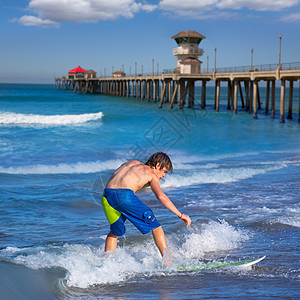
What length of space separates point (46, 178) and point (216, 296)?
23.8 ft

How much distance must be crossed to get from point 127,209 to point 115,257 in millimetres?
603

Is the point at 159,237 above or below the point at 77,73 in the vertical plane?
below

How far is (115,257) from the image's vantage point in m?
3.86

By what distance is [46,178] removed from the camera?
9.70 m

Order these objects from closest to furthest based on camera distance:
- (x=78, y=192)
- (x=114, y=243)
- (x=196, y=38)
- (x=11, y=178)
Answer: (x=114, y=243) → (x=78, y=192) → (x=11, y=178) → (x=196, y=38)

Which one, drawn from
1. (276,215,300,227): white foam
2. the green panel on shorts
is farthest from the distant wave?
the green panel on shorts

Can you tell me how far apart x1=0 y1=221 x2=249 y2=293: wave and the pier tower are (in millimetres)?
36801

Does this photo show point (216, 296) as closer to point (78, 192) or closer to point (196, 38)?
point (78, 192)

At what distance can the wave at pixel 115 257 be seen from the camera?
354 cm

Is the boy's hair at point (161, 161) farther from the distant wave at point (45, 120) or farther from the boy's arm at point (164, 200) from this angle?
the distant wave at point (45, 120)

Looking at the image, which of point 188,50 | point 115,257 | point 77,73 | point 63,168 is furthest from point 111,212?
point 77,73

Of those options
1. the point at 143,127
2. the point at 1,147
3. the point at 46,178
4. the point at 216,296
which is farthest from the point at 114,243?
the point at 143,127

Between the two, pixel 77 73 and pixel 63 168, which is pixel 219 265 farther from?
pixel 77 73

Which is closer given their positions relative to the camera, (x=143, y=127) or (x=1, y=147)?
(x=1, y=147)
